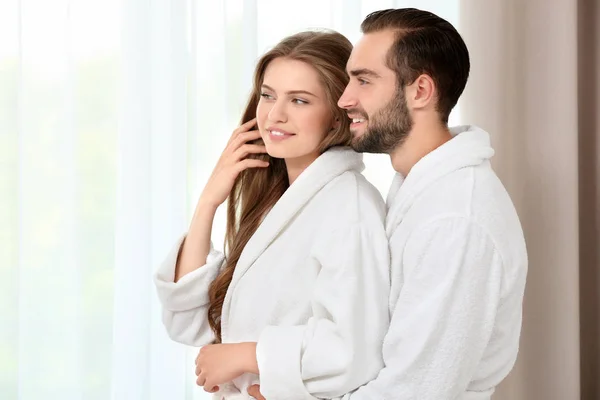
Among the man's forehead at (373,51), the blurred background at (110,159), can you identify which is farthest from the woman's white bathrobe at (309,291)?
the blurred background at (110,159)

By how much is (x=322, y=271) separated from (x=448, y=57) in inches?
18.5

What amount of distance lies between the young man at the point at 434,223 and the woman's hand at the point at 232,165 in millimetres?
305

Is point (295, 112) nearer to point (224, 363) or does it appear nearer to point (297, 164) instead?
point (297, 164)

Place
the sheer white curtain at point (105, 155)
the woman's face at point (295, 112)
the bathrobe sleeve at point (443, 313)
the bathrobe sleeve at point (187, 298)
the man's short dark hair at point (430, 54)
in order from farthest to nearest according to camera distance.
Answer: the sheer white curtain at point (105, 155)
the bathrobe sleeve at point (187, 298)
the woman's face at point (295, 112)
the man's short dark hair at point (430, 54)
the bathrobe sleeve at point (443, 313)

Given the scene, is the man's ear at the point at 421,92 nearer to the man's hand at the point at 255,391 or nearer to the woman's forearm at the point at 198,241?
the woman's forearm at the point at 198,241

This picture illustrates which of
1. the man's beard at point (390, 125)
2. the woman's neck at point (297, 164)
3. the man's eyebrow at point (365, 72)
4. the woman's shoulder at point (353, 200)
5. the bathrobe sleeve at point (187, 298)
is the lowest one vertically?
the bathrobe sleeve at point (187, 298)

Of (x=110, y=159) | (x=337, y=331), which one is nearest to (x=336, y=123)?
(x=337, y=331)

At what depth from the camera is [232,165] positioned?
5.81 feet

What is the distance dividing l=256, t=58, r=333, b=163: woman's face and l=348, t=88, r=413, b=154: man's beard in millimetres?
120

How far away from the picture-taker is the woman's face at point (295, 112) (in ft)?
5.27

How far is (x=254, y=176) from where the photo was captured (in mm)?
1832

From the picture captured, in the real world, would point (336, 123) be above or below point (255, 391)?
above

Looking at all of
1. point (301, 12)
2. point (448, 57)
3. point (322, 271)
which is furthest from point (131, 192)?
point (448, 57)

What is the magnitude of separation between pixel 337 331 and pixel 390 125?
1.33 ft
